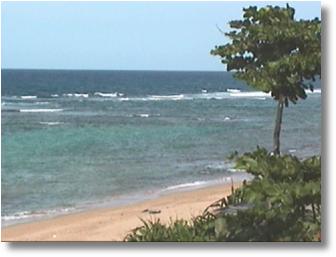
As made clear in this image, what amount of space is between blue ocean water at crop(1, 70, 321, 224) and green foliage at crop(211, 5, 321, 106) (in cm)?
7

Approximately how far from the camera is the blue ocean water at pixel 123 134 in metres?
4.45

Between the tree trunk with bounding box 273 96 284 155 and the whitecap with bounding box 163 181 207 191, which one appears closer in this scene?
the tree trunk with bounding box 273 96 284 155

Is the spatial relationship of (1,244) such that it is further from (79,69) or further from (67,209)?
(79,69)

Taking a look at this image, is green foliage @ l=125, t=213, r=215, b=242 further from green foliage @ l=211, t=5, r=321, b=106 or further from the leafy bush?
green foliage @ l=211, t=5, r=321, b=106

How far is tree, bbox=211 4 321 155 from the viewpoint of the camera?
4.35 metres

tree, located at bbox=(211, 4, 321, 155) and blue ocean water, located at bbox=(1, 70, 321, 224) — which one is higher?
tree, located at bbox=(211, 4, 321, 155)

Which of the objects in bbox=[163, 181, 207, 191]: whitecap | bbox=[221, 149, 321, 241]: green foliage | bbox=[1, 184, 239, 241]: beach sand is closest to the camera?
bbox=[221, 149, 321, 241]: green foliage

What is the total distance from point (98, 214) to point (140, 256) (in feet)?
1.07

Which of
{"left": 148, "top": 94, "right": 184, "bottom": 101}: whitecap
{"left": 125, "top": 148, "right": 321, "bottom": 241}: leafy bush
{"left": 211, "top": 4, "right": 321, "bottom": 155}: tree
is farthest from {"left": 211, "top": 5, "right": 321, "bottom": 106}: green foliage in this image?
{"left": 148, "top": 94, "right": 184, "bottom": 101}: whitecap

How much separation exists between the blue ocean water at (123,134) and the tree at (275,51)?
0.23 ft

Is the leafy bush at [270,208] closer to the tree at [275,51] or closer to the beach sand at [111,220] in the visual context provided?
the beach sand at [111,220]

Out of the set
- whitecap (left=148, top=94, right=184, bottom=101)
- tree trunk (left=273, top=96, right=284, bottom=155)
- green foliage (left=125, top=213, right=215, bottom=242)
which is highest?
whitecap (left=148, top=94, right=184, bottom=101)

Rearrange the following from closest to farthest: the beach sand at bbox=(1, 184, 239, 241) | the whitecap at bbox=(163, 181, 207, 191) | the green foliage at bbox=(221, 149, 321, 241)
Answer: the green foliage at bbox=(221, 149, 321, 241) → the beach sand at bbox=(1, 184, 239, 241) → the whitecap at bbox=(163, 181, 207, 191)

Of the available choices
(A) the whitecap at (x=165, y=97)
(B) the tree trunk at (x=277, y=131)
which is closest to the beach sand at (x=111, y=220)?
(B) the tree trunk at (x=277, y=131)
